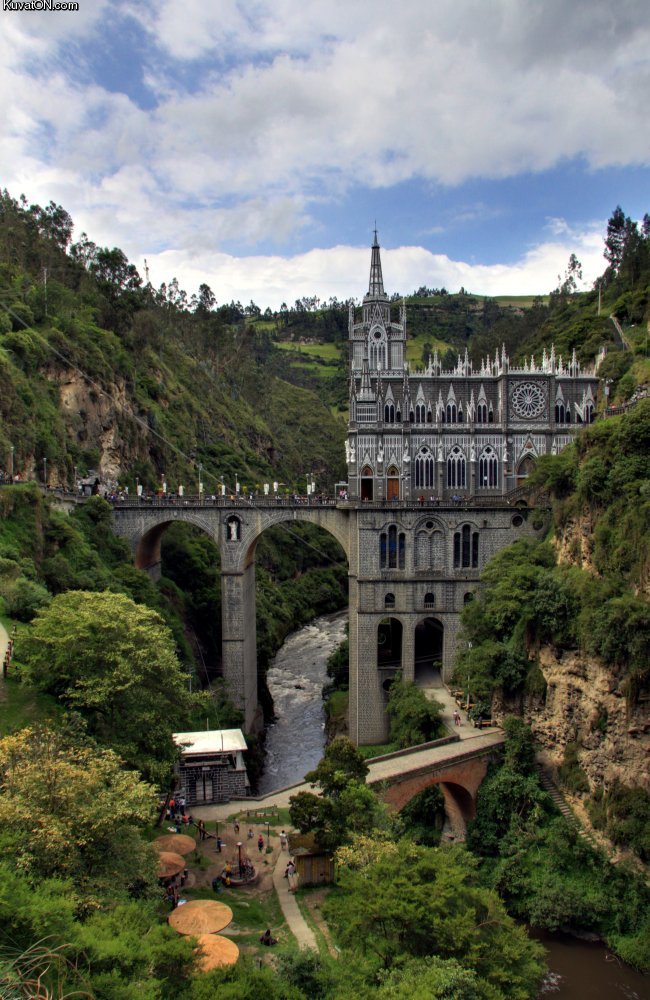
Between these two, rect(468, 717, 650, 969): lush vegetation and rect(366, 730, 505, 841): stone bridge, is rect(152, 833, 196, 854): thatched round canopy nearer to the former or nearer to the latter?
rect(366, 730, 505, 841): stone bridge

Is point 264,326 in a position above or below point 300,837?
above

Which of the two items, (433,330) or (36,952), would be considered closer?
(36,952)

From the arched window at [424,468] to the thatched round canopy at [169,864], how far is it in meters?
32.9

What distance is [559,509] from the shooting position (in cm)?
3766

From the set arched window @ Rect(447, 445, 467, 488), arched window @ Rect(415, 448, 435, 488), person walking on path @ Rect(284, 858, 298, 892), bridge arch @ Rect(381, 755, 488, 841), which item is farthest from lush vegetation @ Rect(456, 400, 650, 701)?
person walking on path @ Rect(284, 858, 298, 892)

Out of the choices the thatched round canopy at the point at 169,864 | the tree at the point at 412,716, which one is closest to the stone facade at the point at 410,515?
the tree at the point at 412,716

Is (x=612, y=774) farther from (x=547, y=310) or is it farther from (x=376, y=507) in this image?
(x=547, y=310)

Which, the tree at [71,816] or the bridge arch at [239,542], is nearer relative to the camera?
the tree at [71,816]

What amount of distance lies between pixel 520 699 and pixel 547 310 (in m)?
78.6

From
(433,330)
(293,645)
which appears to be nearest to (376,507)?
(293,645)

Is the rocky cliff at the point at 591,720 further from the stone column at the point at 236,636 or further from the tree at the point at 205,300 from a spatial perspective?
the tree at the point at 205,300

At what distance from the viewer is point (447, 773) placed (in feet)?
106

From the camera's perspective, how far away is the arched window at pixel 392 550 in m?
45.0

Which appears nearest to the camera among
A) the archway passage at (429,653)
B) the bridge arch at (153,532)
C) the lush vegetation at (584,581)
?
the lush vegetation at (584,581)
